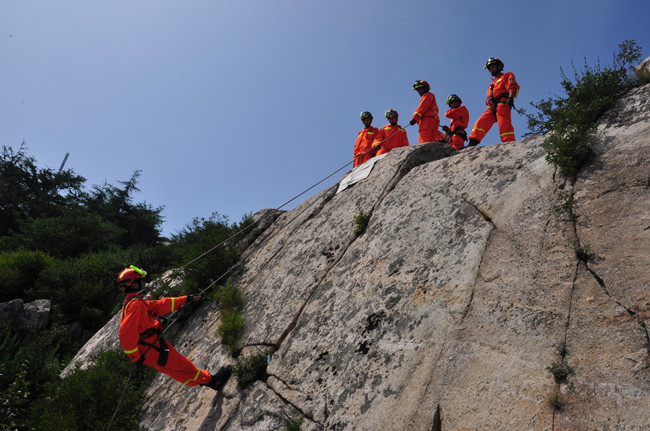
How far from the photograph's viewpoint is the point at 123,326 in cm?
497

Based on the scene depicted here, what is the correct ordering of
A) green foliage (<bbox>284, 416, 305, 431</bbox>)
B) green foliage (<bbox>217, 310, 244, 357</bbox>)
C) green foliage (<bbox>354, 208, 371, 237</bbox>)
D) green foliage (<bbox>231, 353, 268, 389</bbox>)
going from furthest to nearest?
green foliage (<bbox>354, 208, 371, 237</bbox>) → green foliage (<bbox>217, 310, 244, 357</bbox>) → green foliage (<bbox>231, 353, 268, 389</bbox>) → green foliage (<bbox>284, 416, 305, 431</bbox>)

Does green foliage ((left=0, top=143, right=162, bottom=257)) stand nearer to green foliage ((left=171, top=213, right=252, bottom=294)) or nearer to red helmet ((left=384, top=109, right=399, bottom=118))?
green foliage ((left=171, top=213, right=252, bottom=294))

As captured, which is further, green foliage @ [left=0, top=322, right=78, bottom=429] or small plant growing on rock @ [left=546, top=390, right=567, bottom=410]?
green foliage @ [left=0, top=322, right=78, bottom=429]

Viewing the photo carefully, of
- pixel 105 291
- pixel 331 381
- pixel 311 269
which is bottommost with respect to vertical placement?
pixel 331 381

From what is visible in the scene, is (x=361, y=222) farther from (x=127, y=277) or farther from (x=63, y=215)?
(x=63, y=215)

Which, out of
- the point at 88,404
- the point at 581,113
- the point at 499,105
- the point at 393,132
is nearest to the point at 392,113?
the point at 393,132

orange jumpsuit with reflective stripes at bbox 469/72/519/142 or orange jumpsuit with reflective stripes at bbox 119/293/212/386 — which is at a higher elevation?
orange jumpsuit with reflective stripes at bbox 469/72/519/142

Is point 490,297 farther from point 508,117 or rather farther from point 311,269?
point 508,117

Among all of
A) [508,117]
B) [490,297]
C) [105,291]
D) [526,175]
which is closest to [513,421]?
[490,297]

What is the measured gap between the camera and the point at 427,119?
869 cm

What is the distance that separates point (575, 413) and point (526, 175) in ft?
8.62

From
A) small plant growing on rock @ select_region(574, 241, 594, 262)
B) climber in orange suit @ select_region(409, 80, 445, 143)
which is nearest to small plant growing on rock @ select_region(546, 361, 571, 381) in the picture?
small plant growing on rock @ select_region(574, 241, 594, 262)

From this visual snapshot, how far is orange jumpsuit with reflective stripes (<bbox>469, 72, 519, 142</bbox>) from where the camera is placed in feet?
22.7

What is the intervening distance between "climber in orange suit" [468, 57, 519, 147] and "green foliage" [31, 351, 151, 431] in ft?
25.0
